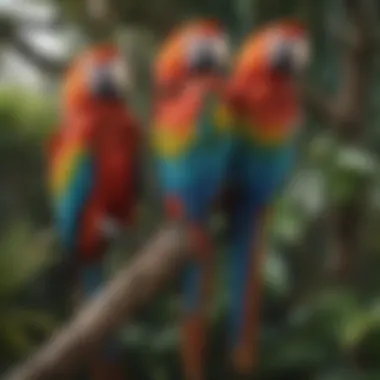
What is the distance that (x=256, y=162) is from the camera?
3.54 ft

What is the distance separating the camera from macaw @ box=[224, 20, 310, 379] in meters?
1.07

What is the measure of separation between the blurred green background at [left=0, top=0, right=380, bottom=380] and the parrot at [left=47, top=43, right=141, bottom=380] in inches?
1.2

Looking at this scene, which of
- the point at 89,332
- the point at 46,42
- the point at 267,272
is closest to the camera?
the point at 89,332

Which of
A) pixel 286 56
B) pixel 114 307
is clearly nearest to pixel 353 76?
pixel 286 56

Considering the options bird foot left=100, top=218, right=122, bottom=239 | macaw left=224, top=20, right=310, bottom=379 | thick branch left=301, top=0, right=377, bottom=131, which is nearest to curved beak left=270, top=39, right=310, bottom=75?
macaw left=224, top=20, right=310, bottom=379

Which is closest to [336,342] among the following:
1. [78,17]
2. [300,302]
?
[300,302]

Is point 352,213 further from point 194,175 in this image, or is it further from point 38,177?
point 38,177

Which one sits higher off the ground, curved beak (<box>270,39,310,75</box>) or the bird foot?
curved beak (<box>270,39,310,75</box>)

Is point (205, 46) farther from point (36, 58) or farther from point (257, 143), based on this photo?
point (36, 58)

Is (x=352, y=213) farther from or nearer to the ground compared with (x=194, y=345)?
farther from the ground

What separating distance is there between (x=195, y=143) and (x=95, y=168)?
0.11m

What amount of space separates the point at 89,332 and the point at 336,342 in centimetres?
28

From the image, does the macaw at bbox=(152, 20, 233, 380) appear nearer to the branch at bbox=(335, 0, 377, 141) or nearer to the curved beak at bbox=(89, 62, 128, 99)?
the curved beak at bbox=(89, 62, 128, 99)

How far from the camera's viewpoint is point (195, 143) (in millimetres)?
1061
